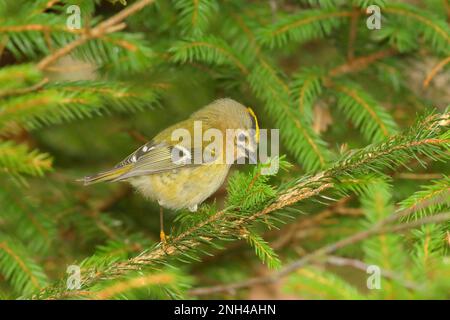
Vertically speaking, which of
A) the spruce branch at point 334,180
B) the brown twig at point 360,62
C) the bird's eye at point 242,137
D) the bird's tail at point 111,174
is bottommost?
the spruce branch at point 334,180

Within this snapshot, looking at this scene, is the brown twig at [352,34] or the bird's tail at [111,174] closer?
the bird's tail at [111,174]

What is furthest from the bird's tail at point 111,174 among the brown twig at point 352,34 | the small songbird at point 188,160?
the brown twig at point 352,34

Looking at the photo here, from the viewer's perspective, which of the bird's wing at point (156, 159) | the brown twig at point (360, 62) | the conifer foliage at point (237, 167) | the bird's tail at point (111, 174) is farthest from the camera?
the brown twig at point (360, 62)

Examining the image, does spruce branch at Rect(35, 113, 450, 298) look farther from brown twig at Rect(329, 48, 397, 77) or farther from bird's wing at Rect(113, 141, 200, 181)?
brown twig at Rect(329, 48, 397, 77)

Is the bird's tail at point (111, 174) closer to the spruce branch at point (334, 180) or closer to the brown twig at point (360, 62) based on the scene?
the spruce branch at point (334, 180)

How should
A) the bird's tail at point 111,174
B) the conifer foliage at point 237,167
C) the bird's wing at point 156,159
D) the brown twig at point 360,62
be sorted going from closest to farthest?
the conifer foliage at point 237,167 → the bird's tail at point 111,174 → the bird's wing at point 156,159 → the brown twig at point 360,62

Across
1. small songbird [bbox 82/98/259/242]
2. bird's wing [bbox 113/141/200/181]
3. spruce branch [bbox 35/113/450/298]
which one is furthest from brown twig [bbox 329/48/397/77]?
spruce branch [bbox 35/113/450/298]

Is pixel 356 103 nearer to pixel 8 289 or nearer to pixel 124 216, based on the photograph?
pixel 124 216
